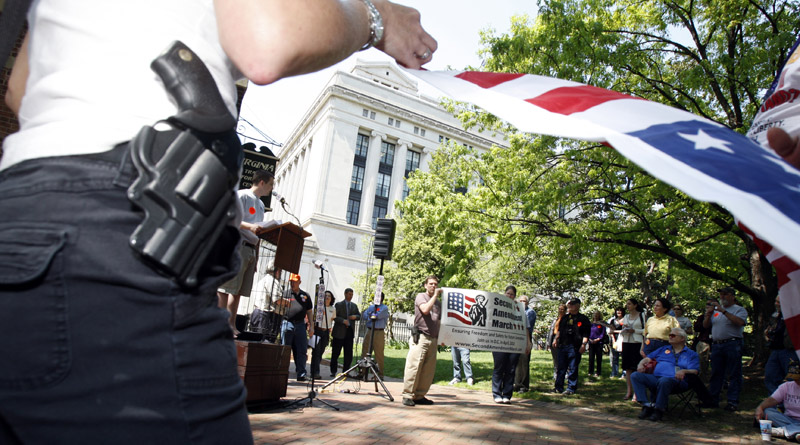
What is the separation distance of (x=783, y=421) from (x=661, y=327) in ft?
8.81

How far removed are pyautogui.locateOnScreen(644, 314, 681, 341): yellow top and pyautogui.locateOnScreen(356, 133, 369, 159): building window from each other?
4721 cm

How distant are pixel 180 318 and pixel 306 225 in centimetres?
5164

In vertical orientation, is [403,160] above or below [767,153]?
above

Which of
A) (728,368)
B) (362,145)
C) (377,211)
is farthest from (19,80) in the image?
(362,145)

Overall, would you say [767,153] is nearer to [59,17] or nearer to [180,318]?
[180,318]

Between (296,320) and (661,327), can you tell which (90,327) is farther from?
(661,327)

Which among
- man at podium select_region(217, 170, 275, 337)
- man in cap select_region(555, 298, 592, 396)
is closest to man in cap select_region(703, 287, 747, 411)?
man in cap select_region(555, 298, 592, 396)

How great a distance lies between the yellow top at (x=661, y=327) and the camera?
9.89 meters

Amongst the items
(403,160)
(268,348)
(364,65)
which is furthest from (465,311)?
(364,65)

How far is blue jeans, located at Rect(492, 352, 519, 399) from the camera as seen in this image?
1012cm

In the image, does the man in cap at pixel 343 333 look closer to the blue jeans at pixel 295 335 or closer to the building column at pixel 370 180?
the blue jeans at pixel 295 335

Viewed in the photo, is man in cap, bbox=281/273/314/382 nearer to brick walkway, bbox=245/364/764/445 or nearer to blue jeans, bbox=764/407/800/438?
brick walkway, bbox=245/364/764/445

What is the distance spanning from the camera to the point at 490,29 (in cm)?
1600

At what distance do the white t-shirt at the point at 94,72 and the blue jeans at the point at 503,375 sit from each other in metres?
9.90
